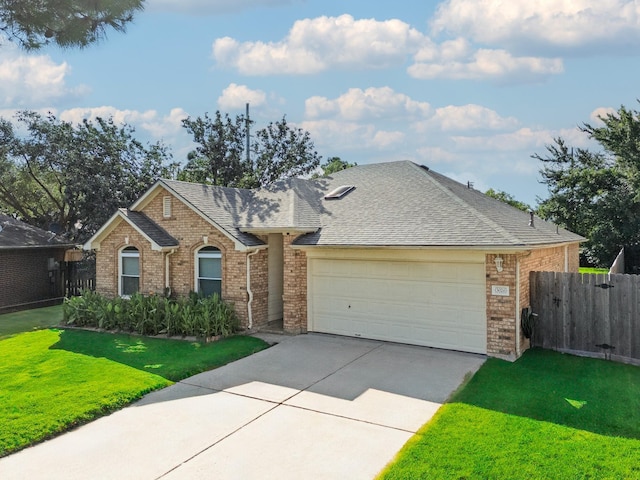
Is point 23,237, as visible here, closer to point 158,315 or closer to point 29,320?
point 29,320

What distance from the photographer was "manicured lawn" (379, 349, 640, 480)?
16.5 ft

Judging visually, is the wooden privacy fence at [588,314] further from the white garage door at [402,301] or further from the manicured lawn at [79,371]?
the manicured lawn at [79,371]

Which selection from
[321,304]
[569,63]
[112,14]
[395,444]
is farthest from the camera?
[569,63]

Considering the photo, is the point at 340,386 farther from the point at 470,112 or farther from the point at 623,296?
the point at 470,112

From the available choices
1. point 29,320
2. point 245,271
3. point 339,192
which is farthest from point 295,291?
point 29,320

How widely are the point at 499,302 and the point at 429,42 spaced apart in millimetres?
7742

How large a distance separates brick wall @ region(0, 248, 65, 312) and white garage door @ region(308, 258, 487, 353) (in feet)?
A: 39.2

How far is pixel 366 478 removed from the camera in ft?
16.3

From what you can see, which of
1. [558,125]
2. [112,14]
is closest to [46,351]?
[112,14]

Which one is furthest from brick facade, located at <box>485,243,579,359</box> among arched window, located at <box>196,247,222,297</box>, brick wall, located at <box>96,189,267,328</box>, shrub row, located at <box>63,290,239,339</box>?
arched window, located at <box>196,247,222,297</box>

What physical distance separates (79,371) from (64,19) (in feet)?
21.4

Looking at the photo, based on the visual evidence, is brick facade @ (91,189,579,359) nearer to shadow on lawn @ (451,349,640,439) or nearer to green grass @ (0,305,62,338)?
shadow on lawn @ (451,349,640,439)

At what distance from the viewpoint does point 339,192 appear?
14.4m

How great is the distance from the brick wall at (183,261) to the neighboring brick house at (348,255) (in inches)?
1.3
